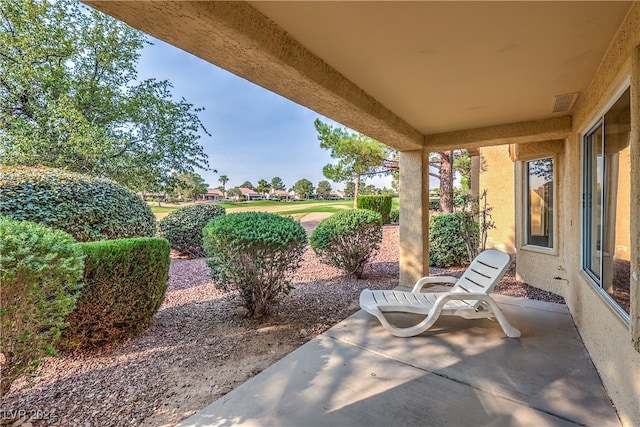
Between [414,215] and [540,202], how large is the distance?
2332 millimetres

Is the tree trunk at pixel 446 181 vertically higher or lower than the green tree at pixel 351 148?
lower

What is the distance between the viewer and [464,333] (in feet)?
11.3

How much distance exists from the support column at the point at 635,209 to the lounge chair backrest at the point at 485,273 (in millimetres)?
1815

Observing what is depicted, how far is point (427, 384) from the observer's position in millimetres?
2469

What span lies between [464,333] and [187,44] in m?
3.90

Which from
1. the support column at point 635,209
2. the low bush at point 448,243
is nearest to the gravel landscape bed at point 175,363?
the low bush at point 448,243

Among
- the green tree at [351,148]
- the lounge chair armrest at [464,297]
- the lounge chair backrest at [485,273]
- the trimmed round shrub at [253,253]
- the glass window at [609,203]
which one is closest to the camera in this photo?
the glass window at [609,203]

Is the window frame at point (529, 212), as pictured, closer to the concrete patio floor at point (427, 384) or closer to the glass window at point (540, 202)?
the glass window at point (540, 202)

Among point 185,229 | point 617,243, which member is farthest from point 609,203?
point 185,229

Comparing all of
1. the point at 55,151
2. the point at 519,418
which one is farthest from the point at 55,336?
the point at 55,151

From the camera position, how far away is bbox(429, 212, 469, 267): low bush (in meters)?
6.80

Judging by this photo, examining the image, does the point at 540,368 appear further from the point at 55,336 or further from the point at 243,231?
the point at 55,336

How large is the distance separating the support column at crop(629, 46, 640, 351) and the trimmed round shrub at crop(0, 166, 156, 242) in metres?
5.96

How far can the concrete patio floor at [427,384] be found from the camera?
2082 millimetres
